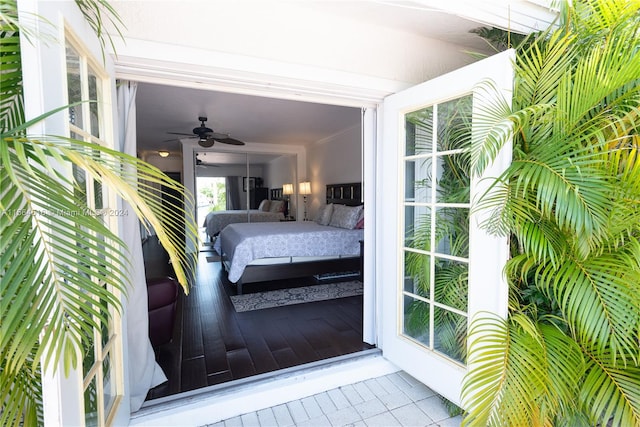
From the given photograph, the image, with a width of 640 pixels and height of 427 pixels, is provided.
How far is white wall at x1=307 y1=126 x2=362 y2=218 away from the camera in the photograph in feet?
17.3

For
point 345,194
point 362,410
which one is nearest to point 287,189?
point 345,194

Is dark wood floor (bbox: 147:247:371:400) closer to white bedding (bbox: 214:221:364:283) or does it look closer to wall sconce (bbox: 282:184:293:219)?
white bedding (bbox: 214:221:364:283)

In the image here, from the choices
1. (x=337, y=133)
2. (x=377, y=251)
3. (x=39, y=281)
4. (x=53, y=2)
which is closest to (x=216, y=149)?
(x=337, y=133)

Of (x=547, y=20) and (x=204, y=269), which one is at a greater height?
(x=547, y=20)

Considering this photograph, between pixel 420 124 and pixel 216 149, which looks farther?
pixel 216 149

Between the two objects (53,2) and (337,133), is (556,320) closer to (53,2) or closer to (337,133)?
(53,2)

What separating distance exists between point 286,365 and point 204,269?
10.9ft

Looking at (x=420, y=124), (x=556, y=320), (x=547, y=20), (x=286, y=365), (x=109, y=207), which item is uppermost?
(x=547, y=20)

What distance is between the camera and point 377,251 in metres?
2.34

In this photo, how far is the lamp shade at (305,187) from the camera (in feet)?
22.2

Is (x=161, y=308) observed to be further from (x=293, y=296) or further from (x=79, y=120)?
(x=293, y=296)

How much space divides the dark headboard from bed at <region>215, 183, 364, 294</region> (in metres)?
0.52

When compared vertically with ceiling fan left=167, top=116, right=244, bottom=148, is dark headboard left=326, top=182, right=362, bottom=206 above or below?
below

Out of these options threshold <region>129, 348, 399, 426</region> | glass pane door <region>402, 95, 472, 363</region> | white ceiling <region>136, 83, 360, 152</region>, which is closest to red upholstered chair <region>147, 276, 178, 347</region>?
threshold <region>129, 348, 399, 426</region>
